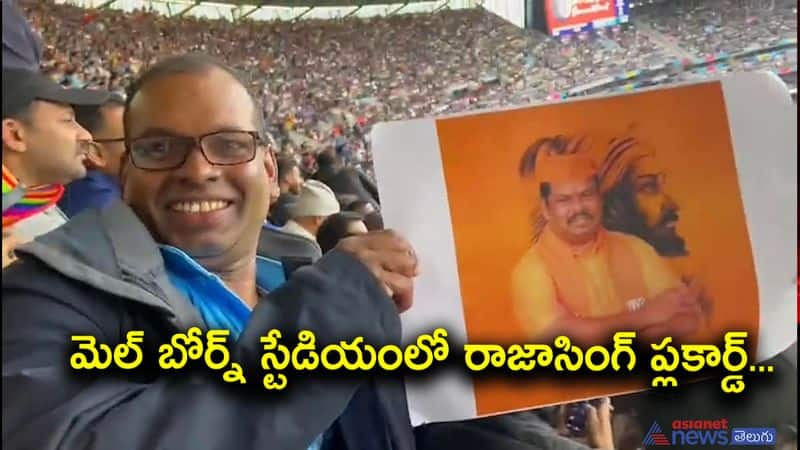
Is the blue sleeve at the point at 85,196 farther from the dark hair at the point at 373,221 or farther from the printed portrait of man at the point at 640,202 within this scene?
the printed portrait of man at the point at 640,202

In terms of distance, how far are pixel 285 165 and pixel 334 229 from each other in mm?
72

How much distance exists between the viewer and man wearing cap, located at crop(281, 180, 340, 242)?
0.69m

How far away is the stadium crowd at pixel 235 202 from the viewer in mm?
544

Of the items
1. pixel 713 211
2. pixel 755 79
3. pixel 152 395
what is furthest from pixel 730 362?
pixel 152 395

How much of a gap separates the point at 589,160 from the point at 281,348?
0.97 feet

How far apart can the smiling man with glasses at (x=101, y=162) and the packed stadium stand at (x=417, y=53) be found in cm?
5

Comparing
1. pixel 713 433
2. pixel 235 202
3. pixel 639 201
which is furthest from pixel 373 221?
pixel 713 433

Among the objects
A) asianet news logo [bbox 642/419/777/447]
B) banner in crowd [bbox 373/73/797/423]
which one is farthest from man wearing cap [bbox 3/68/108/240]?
asianet news logo [bbox 642/419/777/447]

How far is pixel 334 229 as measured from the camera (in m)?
0.70

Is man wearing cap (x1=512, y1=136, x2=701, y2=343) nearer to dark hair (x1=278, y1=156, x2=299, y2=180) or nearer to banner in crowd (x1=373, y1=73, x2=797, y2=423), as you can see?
banner in crowd (x1=373, y1=73, x2=797, y2=423)

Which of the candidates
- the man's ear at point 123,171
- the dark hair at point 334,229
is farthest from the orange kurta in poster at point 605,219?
the man's ear at point 123,171

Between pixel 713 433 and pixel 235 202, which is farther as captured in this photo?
pixel 713 433

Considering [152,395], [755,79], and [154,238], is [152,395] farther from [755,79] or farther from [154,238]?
[755,79]

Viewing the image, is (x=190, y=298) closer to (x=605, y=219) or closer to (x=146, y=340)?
(x=146, y=340)
